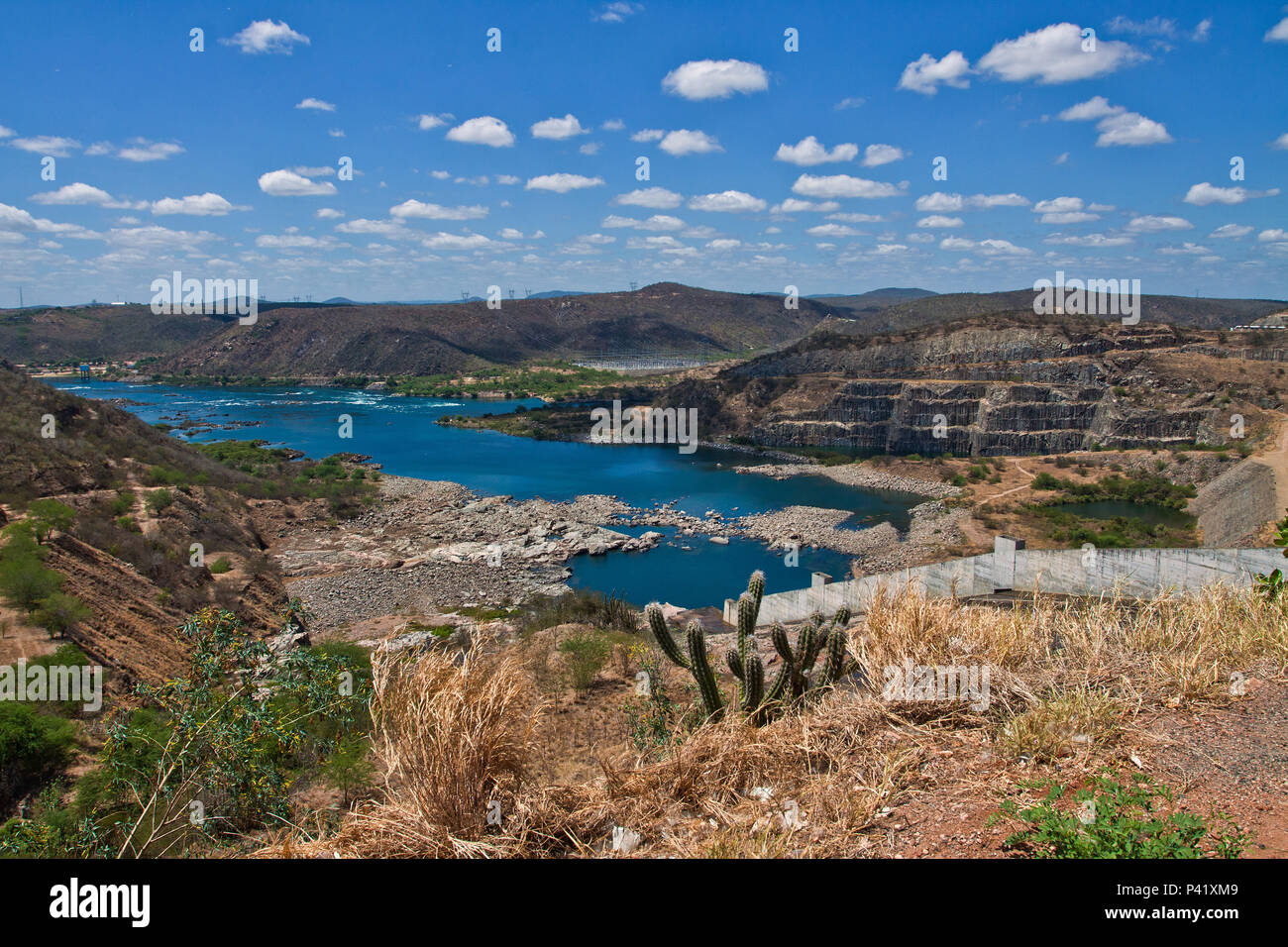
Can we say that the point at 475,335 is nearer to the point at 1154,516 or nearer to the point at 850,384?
the point at 850,384

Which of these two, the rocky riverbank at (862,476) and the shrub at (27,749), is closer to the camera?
the shrub at (27,749)

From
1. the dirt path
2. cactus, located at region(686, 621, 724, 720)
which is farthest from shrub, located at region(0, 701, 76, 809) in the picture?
the dirt path

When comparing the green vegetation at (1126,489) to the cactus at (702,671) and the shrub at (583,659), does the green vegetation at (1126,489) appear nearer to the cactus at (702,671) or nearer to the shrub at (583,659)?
the shrub at (583,659)

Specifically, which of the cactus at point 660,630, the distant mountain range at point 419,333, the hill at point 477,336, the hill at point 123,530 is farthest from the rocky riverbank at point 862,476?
the hill at point 477,336

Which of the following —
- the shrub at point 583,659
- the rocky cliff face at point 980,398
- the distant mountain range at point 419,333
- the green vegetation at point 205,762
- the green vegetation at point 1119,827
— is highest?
the distant mountain range at point 419,333

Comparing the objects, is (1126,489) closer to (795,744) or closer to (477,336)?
(795,744)

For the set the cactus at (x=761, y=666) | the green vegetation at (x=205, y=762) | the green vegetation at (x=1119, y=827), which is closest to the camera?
the green vegetation at (x=1119, y=827)

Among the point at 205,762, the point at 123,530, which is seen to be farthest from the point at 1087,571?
the point at 123,530
